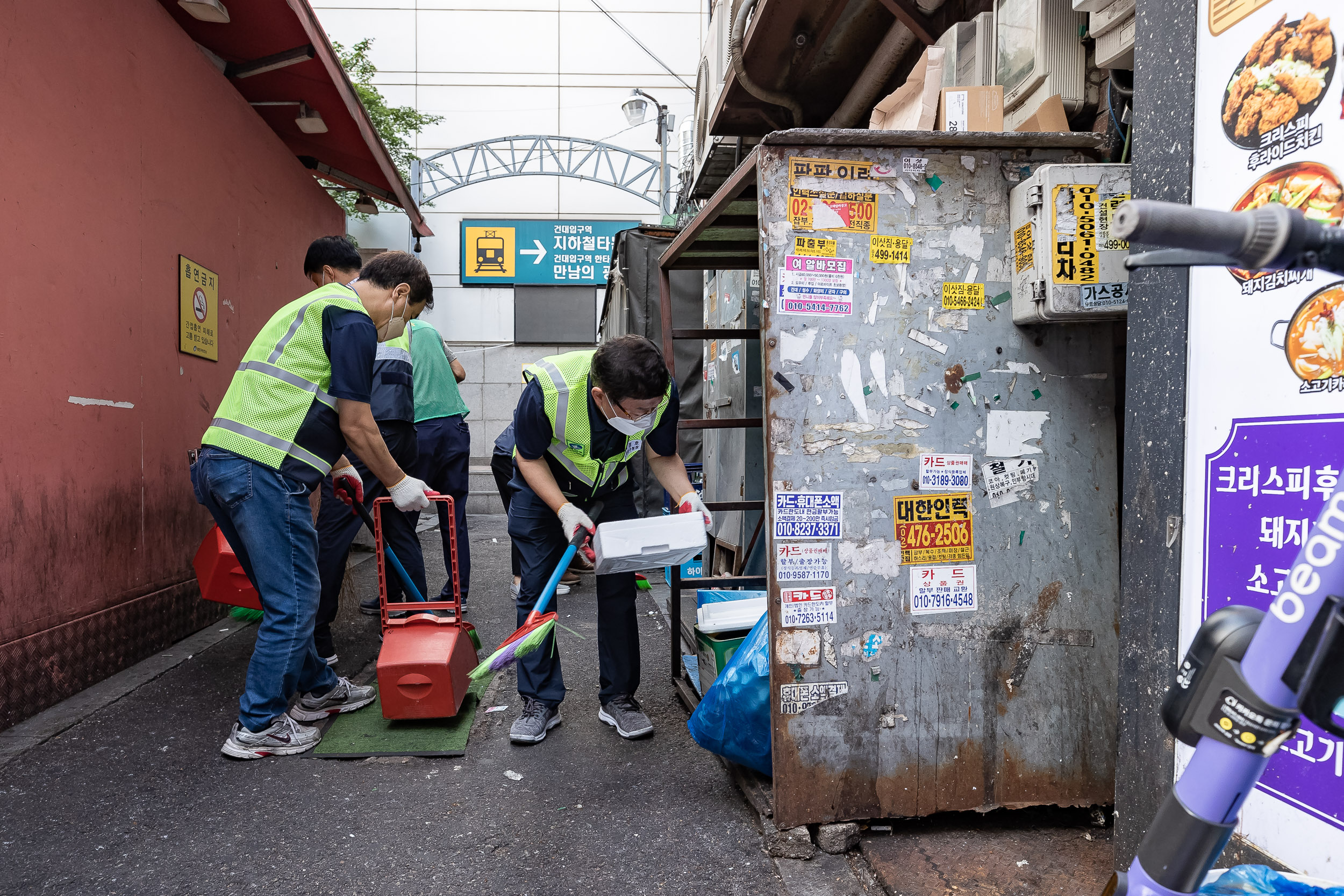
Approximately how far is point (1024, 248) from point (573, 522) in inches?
66.8

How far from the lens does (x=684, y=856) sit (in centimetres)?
236

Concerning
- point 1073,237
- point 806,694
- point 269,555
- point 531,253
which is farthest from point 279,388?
point 531,253

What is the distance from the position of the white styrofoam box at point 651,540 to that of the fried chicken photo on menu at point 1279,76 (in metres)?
1.79

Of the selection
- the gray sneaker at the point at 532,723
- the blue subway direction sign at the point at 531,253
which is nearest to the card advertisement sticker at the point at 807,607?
the gray sneaker at the point at 532,723

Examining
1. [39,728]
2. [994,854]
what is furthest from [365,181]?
[994,854]

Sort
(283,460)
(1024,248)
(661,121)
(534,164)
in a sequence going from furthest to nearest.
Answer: (534,164) → (661,121) → (283,460) → (1024,248)

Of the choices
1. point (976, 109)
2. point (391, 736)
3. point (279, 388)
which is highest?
point (976, 109)

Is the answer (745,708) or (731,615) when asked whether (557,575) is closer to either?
(731,615)

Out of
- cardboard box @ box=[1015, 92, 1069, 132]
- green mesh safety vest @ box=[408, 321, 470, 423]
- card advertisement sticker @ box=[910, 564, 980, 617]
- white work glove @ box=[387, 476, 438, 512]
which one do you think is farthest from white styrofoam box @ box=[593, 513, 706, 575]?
green mesh safety vest @ box=[408, 321, 470, 423]

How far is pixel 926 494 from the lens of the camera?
7.94 feet

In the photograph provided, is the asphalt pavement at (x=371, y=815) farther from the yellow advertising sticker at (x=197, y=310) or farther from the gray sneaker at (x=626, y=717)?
the yellow advertising sticker at (x=197, y=310)

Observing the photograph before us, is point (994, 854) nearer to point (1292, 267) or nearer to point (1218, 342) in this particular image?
point (1218, 342)

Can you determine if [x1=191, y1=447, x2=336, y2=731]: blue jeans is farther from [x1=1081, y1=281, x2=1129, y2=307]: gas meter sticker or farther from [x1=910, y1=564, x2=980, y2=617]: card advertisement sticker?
[x1=1081, y1=281, x2=1129, y2=307]: gas meter sticker

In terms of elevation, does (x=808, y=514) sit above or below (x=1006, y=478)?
below
